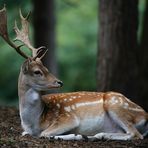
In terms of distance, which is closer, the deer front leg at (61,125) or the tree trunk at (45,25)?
the deer front leg at (61,125)

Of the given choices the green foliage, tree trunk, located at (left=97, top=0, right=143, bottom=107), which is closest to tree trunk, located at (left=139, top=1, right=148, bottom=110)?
tree trunk, located at (left=97, top=0, right=143, bottom=107)

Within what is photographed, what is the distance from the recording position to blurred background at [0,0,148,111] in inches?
419

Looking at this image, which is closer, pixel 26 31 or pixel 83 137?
pixel 83 137

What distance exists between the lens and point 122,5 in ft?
34.8

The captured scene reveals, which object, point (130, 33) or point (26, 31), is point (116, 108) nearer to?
point (26, 31)

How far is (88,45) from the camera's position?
20.4 meters

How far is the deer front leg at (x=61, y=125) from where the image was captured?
825cm

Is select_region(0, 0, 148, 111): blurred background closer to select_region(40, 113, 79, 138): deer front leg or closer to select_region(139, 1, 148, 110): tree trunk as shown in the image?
select_region(139, 1, 148, 110): tree trunk

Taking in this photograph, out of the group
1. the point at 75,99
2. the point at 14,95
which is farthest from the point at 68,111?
the point at 14,95

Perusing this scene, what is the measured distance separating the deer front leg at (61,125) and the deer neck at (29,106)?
15 cm

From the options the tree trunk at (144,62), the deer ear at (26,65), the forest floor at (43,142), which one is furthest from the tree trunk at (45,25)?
the deer ear at (26,65)

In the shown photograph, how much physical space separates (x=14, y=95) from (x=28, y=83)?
11097 millimetres

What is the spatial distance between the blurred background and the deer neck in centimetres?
254

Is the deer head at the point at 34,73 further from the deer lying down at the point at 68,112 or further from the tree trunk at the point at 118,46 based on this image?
the tree trunk at the point at 118,46
